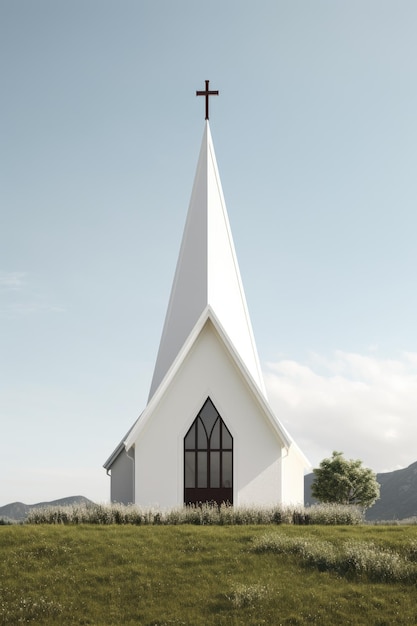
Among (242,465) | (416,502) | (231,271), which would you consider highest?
(231,271)

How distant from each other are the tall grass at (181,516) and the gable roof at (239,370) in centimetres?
307

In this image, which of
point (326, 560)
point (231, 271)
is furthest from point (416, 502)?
point (326, 560)

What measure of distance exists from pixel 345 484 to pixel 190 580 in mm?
27539

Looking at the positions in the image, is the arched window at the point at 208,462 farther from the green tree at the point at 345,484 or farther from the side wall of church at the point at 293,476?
the green tree at the point at 345,484

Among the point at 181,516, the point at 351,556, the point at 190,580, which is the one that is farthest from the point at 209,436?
the point at 190,580

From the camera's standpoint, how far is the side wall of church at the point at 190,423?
83.9 feet

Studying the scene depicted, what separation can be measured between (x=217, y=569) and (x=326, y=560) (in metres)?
2.49

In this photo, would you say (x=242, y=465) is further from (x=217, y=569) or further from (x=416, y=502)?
(x=416, y=502)

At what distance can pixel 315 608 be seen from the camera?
15.4m

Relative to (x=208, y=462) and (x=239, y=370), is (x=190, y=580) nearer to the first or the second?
(x=208, y=462)

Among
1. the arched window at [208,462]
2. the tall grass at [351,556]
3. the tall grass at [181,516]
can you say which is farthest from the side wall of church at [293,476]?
the tall grass at [351,556]

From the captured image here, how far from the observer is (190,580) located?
1667 centimetres

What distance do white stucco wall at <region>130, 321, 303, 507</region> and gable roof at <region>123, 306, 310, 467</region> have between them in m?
0.20

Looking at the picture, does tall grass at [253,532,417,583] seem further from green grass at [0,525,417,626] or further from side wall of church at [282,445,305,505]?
side wall of church at [282,445,305,505]
